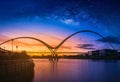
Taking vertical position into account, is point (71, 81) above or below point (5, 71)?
below

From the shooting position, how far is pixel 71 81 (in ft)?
201

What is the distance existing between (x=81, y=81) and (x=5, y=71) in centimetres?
2765

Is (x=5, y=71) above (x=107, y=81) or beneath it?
above

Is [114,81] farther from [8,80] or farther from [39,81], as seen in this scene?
[8,80]

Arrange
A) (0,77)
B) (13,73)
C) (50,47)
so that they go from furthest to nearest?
(50,47) < (13,73) < (0,77)

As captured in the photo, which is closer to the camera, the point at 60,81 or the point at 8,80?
the point at 8,80

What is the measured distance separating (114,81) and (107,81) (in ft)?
6.70

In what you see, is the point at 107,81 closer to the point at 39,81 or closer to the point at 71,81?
the point at 71,81

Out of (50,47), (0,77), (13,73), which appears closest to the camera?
(0,77)

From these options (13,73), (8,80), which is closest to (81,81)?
(13,73)

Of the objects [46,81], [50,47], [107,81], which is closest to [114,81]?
[107,81]

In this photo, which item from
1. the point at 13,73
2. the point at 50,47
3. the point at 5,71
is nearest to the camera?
the point at 5,71

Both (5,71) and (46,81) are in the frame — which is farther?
(46,81)

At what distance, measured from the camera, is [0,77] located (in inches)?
1464
